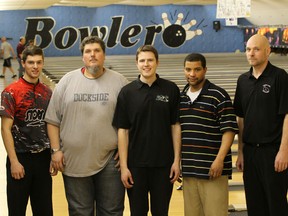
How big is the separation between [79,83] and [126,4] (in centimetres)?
2320

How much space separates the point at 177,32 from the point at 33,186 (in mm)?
24067

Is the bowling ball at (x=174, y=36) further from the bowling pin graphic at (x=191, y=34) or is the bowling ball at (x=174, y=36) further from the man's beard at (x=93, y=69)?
the man's beard at (x=93, y=69)

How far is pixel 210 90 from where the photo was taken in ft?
11.1

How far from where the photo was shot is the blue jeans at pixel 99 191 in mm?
3443

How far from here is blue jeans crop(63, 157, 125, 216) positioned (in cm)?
344

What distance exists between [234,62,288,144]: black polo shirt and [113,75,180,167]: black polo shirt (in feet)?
1.64

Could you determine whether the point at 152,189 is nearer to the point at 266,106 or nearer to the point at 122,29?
the point at 266,106

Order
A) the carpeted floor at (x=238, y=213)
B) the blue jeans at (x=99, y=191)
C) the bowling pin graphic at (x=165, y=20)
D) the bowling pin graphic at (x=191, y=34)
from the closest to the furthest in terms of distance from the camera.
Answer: the blue jeans at (x=99, y=191) → the carpeted floor at (x=238, y=213) → the bowling pin graphic at (x=165, y=20) → the bowling pin graphic at (x=191, y=34)

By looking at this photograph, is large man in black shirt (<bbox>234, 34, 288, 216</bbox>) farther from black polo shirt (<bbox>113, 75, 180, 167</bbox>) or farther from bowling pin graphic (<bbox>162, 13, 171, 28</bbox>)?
bowling pin graphic (<bbox>162, 13, 171, 28</bbox>)

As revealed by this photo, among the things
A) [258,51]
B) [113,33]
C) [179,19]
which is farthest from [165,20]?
[258,51]

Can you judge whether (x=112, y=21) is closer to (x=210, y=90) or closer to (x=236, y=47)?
(x=236, y=47)

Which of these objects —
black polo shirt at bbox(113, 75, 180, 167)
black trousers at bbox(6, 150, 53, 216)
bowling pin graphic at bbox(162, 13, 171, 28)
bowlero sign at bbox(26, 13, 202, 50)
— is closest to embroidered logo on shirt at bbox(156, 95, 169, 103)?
black polo shirt at bbox(113, 75, 180, 167)

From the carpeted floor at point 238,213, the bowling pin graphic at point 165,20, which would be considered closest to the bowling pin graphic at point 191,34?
the bowling pin graphic at point 165,20

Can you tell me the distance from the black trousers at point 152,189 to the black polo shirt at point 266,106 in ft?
1.99
